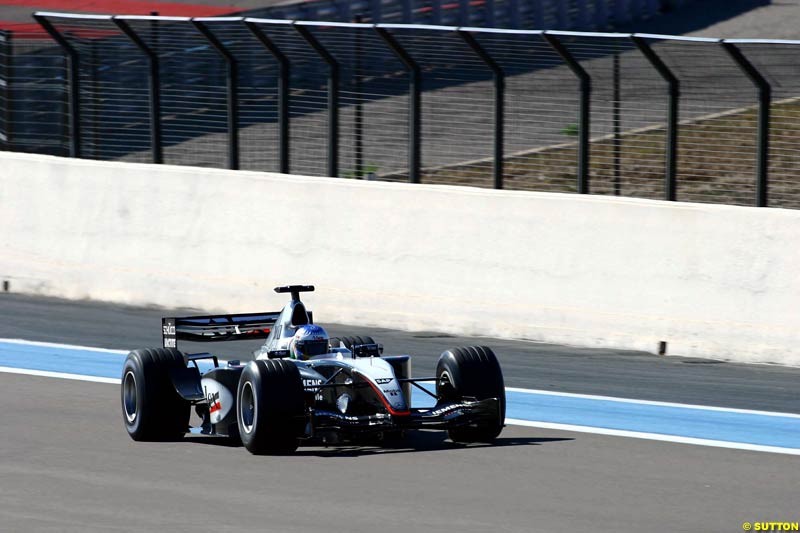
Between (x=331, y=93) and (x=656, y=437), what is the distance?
21.2 ft

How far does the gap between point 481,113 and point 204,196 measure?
322 centimetres

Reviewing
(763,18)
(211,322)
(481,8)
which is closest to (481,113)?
(211,322)

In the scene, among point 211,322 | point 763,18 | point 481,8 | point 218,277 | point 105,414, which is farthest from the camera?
point 763,18

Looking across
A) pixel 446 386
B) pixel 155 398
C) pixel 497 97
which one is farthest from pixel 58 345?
pixel 446 386

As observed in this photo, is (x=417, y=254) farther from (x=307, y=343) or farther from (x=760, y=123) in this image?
(x=307, y=343)

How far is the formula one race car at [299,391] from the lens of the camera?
954 cm

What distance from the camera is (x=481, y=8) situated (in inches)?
1277

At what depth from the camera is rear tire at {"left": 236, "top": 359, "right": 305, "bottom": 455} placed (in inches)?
370

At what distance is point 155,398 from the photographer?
1023cm

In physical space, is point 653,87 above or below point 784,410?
above

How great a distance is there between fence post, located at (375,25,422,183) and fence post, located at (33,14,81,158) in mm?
4064

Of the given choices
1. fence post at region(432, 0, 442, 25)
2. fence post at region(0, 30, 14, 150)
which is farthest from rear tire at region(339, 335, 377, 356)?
fence post at region(432, 0, 442, 25)

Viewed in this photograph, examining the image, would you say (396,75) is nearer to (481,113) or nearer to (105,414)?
(481,113)

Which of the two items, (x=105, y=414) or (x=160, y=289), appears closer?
(x=105, y=414)
